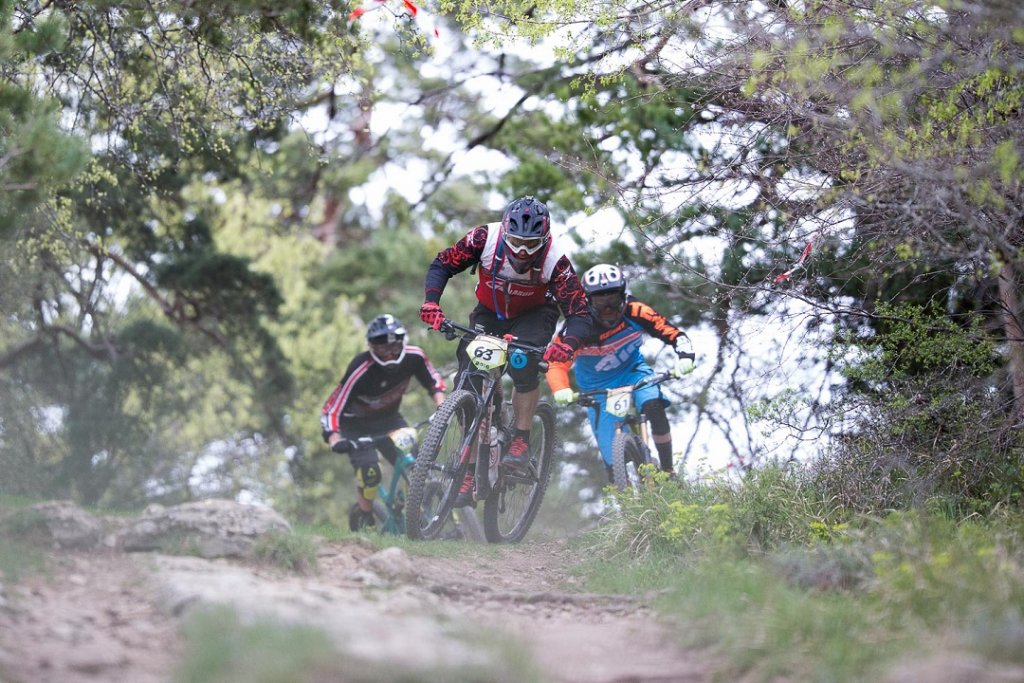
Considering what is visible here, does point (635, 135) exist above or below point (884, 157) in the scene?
above

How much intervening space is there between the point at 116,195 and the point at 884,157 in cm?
951

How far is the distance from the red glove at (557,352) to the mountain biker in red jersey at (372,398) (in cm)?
188

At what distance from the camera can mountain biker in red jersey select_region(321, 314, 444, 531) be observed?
996 cm

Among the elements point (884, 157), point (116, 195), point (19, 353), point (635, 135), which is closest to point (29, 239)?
point (116, 195)

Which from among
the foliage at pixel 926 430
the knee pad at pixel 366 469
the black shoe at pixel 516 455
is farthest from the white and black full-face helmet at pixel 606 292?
the knee pad at pixel 366 469

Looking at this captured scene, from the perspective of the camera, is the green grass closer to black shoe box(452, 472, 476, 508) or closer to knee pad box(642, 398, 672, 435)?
black shoe box(452, 472, 476, 508)

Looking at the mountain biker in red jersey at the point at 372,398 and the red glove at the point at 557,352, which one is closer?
the red glove at the point at 557,352

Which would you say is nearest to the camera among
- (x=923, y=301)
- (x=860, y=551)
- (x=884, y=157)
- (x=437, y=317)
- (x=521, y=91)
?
(x=860, y=551)

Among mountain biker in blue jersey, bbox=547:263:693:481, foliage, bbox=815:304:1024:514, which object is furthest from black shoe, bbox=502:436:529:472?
foliage, bbox=815:304:1024:514

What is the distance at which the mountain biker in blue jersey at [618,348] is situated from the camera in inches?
361

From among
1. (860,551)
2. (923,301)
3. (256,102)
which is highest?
(256,102)

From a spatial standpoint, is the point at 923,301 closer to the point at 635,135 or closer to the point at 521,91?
the point at 635,135

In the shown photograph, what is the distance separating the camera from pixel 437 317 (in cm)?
804

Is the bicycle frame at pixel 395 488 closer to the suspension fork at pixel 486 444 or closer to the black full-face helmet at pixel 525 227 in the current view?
the suspension fork at pixel 486 444
